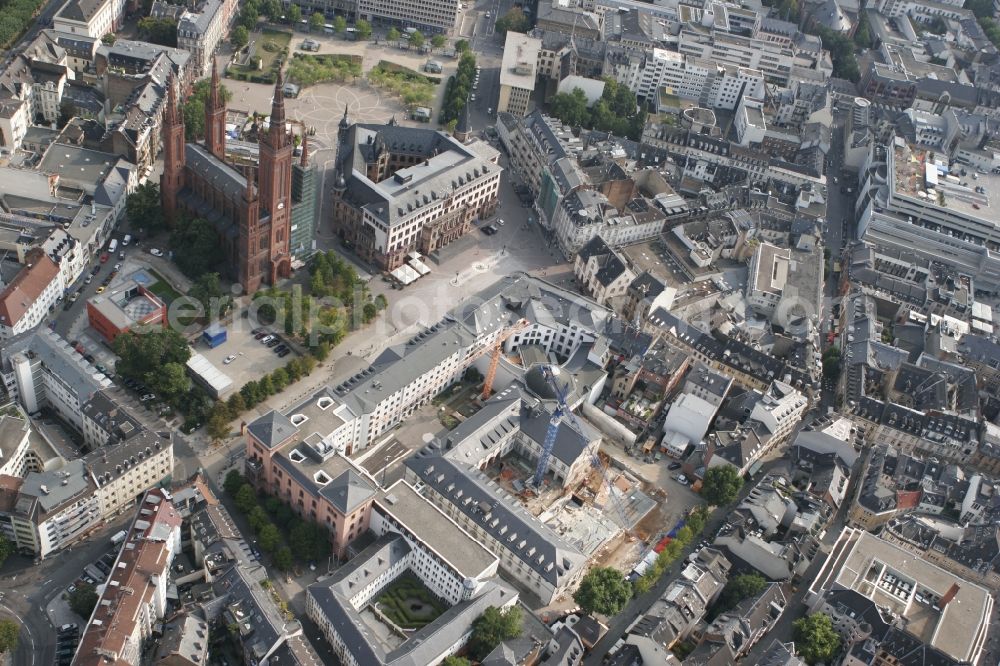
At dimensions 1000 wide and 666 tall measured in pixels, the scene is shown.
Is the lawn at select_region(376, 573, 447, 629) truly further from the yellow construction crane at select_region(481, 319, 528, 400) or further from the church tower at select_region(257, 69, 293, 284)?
the church tower at select_region(257, 69, 293, 284)

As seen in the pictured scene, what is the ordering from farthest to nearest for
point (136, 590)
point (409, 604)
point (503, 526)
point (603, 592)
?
point (503, 526) < point (603, 592) < point (409, 604) < point (136, 590)

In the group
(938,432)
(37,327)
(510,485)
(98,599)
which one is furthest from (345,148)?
(938,432)

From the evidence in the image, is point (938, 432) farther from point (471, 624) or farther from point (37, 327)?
point (37, 327)

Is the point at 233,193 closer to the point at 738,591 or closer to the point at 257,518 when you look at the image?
the point at 257,518

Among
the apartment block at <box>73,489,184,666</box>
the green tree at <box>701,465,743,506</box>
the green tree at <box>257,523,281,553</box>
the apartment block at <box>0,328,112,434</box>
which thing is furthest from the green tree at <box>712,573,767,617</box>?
the apartment block at <box>0,328,112,434</box>

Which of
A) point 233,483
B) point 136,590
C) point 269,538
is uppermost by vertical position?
point 136,590

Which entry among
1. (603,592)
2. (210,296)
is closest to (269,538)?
(603,592)
